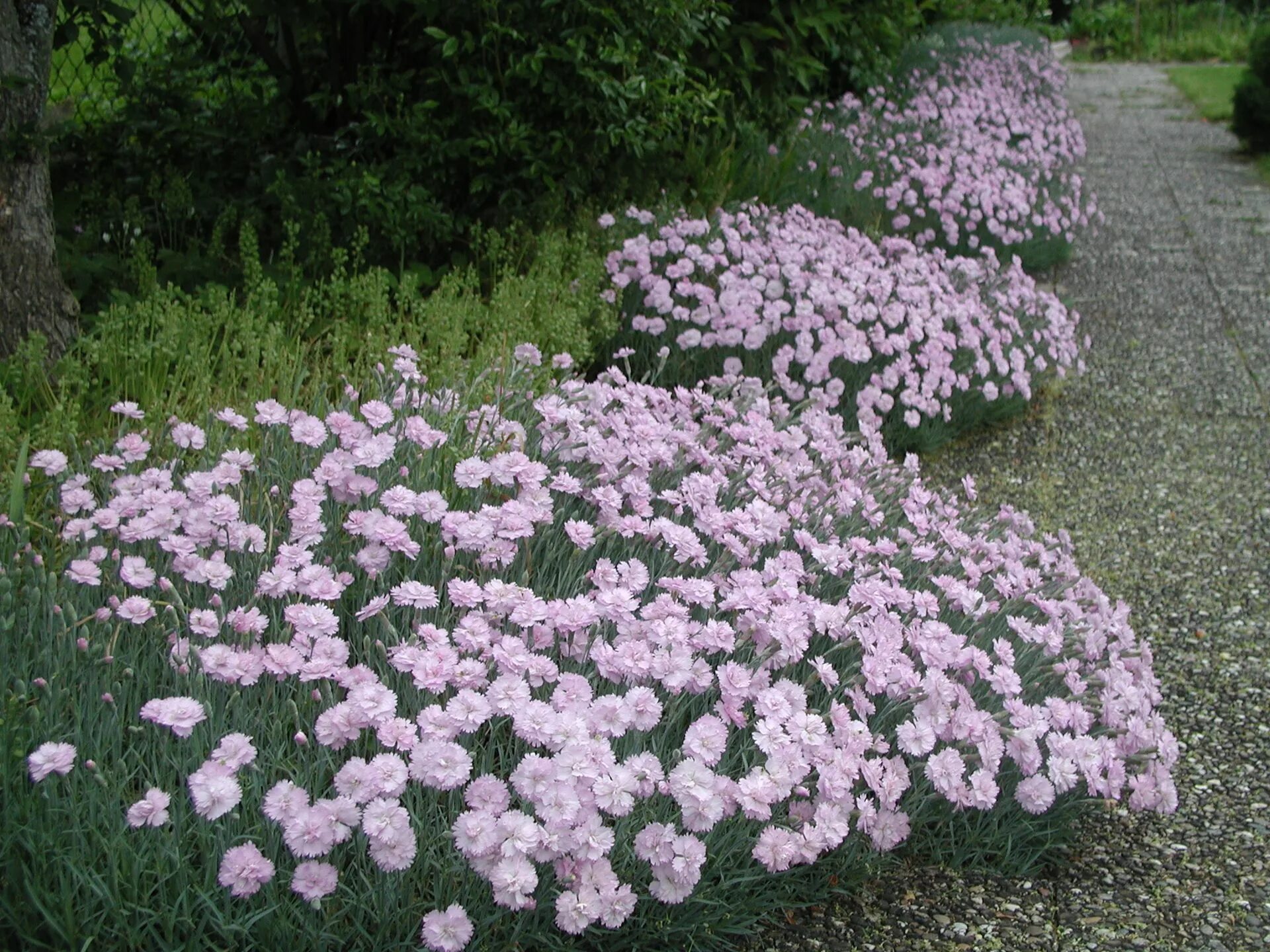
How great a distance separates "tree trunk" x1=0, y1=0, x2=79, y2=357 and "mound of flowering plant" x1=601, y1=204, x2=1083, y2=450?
197cm

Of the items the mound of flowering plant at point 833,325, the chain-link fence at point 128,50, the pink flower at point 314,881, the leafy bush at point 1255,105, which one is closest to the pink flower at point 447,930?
the pink flower at point 314,881

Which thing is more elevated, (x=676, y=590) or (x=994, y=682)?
(x=676, y=590)

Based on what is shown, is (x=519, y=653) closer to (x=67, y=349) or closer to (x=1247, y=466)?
(x=67, y=349)

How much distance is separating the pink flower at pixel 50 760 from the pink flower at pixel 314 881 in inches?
14.4

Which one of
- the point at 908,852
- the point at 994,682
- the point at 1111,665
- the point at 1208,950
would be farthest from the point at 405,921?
the point at 1111,665

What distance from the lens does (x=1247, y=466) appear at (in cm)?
477

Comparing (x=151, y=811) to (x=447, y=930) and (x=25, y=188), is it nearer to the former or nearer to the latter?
(x=447, y=930)

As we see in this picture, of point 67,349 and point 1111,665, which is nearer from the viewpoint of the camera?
point 1111,665

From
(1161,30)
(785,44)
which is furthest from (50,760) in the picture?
Answer: (1161,30)

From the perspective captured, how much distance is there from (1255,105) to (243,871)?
1296cm

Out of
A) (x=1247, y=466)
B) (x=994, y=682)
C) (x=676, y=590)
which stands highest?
(x=676, y=590)

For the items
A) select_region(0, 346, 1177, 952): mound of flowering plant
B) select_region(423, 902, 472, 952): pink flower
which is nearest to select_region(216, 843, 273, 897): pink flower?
select_region(0, 346, 1177, 952): mound of flowering plant

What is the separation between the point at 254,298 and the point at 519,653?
229 cm

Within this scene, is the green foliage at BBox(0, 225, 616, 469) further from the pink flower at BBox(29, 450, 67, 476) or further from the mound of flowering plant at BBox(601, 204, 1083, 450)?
the mound of flowering plant at BBox(601, 204, 1083, 450)
